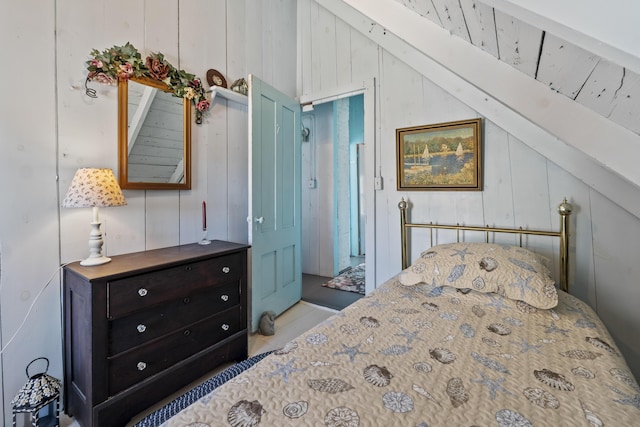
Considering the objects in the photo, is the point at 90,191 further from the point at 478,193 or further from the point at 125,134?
the point at 478,193

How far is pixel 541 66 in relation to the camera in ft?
2.88

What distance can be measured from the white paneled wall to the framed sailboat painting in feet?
5.35

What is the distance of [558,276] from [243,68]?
116 inches

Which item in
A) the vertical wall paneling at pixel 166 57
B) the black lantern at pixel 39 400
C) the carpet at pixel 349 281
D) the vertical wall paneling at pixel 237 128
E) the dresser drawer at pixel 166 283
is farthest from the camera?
the carpet at pixel 349 281

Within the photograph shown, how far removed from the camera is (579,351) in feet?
3.34

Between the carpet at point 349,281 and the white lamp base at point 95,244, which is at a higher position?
the white lamp base at point 95,244

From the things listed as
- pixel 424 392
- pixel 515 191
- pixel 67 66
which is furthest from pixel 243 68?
pixel 424 392

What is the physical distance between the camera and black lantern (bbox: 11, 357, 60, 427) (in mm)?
1253

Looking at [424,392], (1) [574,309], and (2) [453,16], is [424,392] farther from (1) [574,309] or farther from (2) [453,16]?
(2) [453,16]

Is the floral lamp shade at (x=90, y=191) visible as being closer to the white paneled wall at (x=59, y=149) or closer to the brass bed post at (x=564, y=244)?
the white paneled wall at (x=59, y=149)

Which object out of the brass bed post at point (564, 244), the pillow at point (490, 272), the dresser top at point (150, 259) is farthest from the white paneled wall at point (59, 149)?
the brass bed post at point (564, 244)

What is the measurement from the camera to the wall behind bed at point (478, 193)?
1.65 meters

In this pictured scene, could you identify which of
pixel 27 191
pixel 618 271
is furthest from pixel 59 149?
pixel 618 271

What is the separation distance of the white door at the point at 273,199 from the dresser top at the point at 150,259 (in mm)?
419
